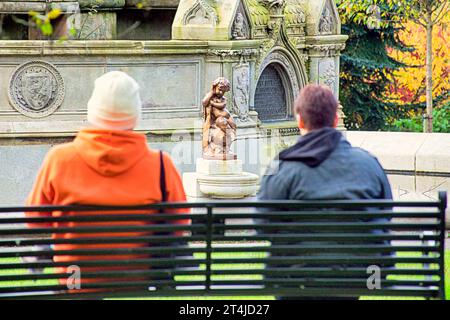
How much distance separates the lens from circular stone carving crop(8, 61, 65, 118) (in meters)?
20.3

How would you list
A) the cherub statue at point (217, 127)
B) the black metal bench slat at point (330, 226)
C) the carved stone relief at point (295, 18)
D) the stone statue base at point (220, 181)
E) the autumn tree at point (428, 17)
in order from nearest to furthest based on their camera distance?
1. the black metal bench slat at point (330, 226)
2. the stone statue base at point (220, 181)
3. the cherub statue at point (217, 127)
4. the carved stone relief at point (295, 18)
5. the autumn tree at point (428, 17)

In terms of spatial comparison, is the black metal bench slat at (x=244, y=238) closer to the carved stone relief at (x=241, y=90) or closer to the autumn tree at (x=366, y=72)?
the carved stone relief at (x=241, y=90)

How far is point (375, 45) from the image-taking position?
130 ft

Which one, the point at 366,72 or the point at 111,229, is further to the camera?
the point at 366,72

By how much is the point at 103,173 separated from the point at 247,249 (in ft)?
3.50

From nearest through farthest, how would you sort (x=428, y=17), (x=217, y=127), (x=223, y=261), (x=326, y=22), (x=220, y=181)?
(x=223, y=261) → (x=220, y=181) → (x=217, y=127) → (x=326, y=22) → (x=428, y=17)

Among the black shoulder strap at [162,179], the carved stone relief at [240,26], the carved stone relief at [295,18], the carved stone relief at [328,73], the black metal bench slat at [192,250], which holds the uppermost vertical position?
the carved stone relief at [295,18]

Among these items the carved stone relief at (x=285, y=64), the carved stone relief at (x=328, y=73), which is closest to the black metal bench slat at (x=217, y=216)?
the carved stone relief at (x=285, y=64)

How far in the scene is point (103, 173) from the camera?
24.6ft

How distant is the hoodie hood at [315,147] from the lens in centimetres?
770

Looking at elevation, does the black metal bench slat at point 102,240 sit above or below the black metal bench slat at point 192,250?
above

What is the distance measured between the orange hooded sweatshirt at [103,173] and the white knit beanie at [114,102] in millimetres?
51

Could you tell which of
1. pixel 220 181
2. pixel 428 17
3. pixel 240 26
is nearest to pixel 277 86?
pixel 240 26

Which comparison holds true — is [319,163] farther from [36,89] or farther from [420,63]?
[420,63]
